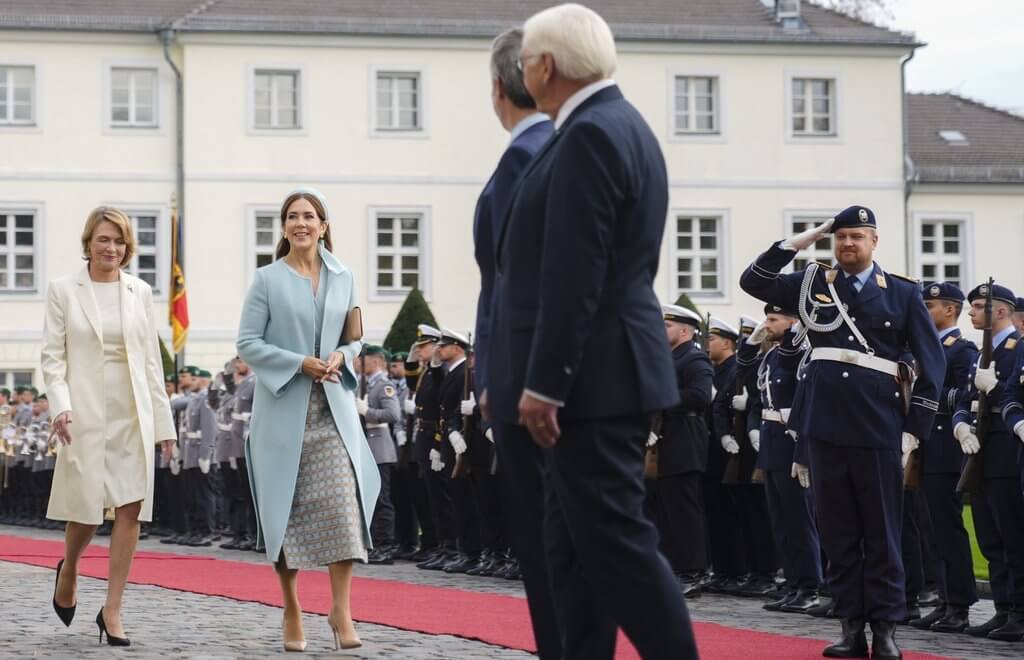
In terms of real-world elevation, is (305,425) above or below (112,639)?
above

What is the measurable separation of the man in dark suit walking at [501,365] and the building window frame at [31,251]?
33888 mm

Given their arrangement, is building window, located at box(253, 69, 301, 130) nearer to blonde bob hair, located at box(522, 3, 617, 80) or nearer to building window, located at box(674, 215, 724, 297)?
building window, located at box(674, 215, 724, 297)

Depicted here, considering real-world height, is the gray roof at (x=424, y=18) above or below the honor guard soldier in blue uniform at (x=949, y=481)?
above

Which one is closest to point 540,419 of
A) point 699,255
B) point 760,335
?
point 760,335

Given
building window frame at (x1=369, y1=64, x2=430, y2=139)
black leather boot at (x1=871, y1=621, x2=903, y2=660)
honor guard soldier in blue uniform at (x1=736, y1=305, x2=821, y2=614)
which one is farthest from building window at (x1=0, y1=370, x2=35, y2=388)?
black leather boot at (x1=871, y1=621, x2=903, y2=660)

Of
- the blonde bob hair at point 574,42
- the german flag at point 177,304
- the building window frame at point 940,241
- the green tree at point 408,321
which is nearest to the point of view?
the blonde bob hair at point 574,42

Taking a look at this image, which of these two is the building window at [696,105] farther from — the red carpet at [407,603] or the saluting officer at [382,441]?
the red carpet at [407,603]

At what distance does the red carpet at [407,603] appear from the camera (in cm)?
897

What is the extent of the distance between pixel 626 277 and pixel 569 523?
2.31 ft

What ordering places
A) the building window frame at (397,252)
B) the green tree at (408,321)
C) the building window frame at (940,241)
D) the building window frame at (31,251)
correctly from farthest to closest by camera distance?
the building window frame at (940,241)
the building window frame at (397,252)
the building window frame at (31,251)
the green tree at (408,321)

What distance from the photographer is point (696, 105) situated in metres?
41.1

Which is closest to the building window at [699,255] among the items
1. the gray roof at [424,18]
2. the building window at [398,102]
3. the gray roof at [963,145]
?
the gray roof at [424,18]

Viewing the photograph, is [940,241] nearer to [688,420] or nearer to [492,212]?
[688,420]

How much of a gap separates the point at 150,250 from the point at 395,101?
6113 millimetres
